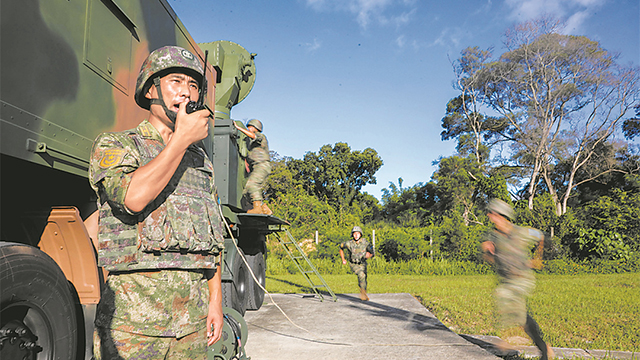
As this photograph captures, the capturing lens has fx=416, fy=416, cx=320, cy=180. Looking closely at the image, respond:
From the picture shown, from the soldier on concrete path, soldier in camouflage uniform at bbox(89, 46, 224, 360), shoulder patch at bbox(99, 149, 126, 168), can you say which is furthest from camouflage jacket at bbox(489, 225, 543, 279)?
shoulder patch at bbox(99, 149, 126, 168)

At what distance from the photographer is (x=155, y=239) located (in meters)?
1.55

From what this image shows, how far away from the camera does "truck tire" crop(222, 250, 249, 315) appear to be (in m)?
5.52

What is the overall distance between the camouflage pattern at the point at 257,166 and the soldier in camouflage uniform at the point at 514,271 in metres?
3.72

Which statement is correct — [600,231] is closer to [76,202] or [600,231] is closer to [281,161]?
[76,202]

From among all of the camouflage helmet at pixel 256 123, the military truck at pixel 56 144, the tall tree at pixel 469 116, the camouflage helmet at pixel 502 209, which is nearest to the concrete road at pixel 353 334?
the camouflage helmet at pixel 502 209

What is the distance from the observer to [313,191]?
3475cm

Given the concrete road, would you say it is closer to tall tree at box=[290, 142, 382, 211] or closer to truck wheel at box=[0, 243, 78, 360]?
truck wheel at box=[0, 243, 78, 360]

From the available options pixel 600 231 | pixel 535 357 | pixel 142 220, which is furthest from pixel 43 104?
pixel 600 231

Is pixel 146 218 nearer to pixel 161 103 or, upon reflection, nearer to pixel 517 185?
pixel 161 103

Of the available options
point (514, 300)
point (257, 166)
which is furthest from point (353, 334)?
point (257, 166)

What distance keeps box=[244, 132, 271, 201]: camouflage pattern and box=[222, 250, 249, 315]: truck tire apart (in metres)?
1.12

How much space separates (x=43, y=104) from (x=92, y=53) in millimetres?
610

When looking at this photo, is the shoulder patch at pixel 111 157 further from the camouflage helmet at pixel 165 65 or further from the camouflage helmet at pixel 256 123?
the camouflage helmet at pixel 256 123

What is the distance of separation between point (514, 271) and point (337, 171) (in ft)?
103
